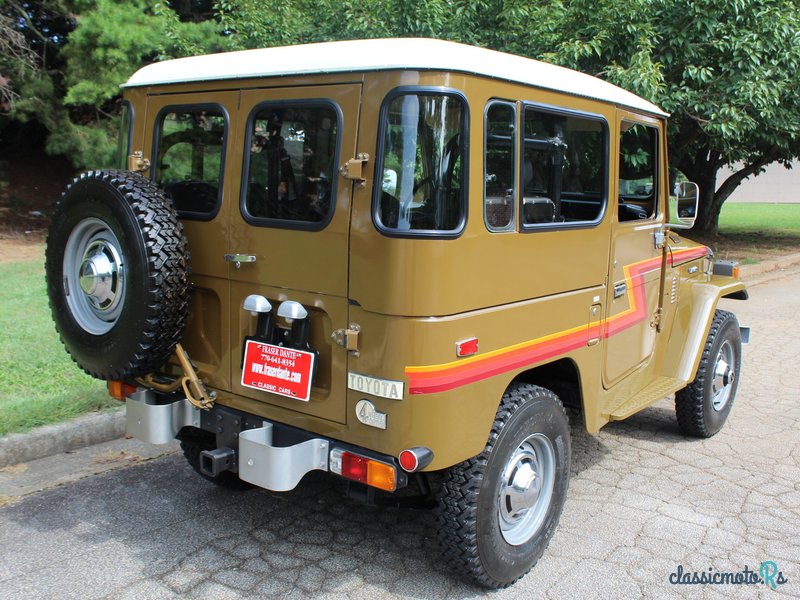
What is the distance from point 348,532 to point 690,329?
2628mm

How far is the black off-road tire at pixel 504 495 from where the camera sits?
2922 mm

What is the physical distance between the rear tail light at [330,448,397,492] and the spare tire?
3.00 feet

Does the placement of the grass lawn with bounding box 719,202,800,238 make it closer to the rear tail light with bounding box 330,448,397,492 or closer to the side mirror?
the side mirror

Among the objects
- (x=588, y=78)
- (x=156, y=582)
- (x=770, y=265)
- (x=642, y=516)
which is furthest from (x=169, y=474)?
(x=770, y=265)

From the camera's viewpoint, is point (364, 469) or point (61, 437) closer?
point (364, 469)

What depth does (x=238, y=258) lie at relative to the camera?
3.13 m

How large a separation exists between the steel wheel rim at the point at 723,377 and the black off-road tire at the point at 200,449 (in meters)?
3.21

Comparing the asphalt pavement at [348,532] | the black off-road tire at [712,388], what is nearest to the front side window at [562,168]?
the asphalt pavement at [348,532]

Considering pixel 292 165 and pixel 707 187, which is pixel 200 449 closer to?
pixel 292 165

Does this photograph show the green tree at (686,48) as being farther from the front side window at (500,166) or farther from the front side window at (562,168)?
the front side window at (500,166)

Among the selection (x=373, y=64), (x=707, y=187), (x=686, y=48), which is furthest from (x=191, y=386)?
(x=707, y=187)

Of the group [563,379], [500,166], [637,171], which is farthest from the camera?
[637,171]

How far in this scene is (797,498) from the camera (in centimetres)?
407

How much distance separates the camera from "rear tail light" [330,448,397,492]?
2744 millimetres
